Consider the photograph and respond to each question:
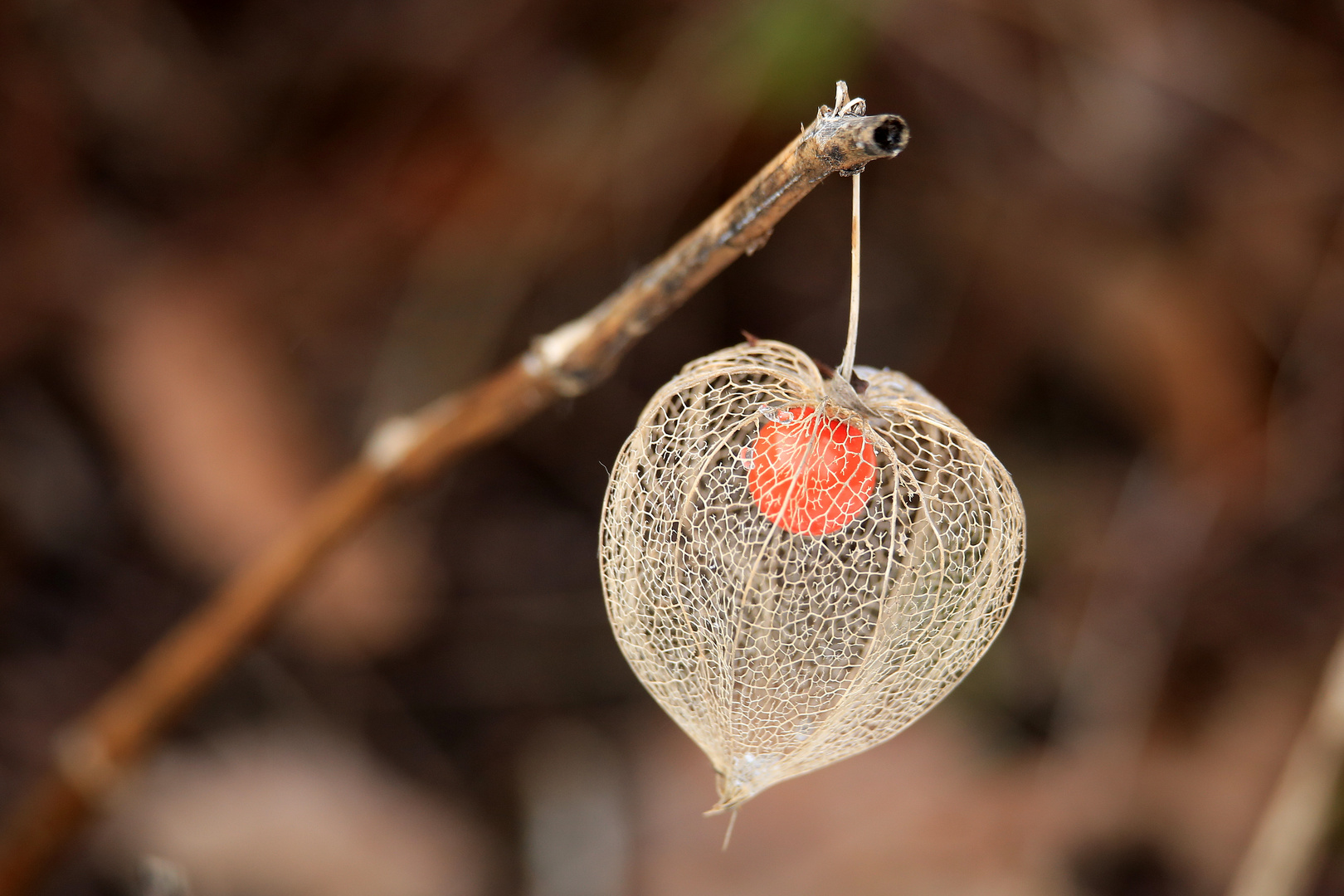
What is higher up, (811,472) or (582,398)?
(811,472)

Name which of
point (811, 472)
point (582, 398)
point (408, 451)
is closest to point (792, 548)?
point (811, 472)

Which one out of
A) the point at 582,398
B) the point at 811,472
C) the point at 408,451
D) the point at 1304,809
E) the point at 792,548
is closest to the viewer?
the point at 811,472

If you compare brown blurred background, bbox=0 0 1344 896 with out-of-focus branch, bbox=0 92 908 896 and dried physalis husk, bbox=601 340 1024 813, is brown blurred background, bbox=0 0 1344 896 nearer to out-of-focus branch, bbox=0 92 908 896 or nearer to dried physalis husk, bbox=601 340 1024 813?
out-of-focus branch, bbox=0 92 908 896

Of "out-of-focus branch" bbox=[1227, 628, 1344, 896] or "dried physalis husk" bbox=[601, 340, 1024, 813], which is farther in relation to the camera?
"out-of-focus branch" bbox=[1227, 628, 1344, 896]

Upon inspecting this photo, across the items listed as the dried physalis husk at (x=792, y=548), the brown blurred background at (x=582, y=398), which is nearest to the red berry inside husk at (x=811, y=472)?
the dried physalis husk at (x=792, y=548)

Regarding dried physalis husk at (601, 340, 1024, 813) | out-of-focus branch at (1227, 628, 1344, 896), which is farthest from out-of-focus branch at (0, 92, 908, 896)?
out-of-focus branch at (1227, 628, 1344, 896)

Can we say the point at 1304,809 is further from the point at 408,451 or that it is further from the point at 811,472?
the point at 408,451

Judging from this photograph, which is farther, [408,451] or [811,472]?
[408,451]

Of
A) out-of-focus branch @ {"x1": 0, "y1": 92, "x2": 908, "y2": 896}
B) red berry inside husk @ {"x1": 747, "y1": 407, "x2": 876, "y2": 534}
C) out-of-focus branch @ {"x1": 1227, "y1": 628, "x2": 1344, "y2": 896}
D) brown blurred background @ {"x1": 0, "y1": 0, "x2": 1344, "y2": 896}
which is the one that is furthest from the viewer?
brown blurred background @ {"x1": 0, "y1": 0, "x2": 1344, "y2": 896}
